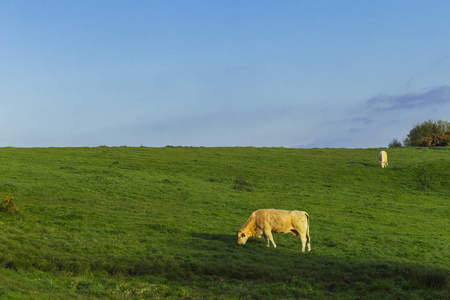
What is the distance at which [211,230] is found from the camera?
2469 cm

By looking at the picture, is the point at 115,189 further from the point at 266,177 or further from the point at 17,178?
the point at 266,177

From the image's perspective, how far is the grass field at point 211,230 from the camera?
15.6 metres

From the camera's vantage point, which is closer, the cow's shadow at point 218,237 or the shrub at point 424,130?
the cow's shadow at point 218,237

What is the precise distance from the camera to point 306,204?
34969 mm

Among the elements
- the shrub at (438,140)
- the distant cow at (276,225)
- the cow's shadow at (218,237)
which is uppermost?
the shrub at (438,140)

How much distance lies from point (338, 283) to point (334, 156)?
4761 centimetres

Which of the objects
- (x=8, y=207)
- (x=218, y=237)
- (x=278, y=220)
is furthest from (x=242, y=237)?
(x=8, y=207)

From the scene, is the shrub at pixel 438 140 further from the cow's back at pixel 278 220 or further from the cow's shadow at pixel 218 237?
the cow's shadow at pixel 218 237

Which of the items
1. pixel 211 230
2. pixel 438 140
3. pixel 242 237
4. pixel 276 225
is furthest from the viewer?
pixel 438 140

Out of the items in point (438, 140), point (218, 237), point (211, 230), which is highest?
point (438, 140)

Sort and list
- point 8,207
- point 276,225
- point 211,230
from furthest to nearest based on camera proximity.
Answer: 1. point 8,207
2. point 211,230
3. point 276,225

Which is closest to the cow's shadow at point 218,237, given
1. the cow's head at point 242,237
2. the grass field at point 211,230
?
the grass field at point 211,230

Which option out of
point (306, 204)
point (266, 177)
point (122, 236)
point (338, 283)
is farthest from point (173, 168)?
point (338, 283)

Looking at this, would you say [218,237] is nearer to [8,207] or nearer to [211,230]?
[211,230]
